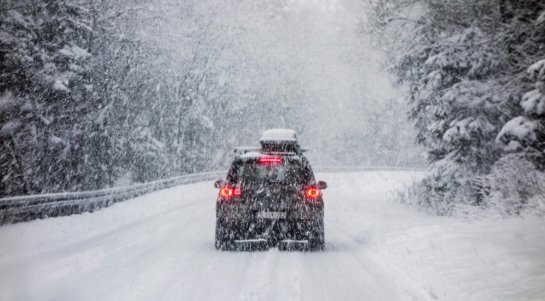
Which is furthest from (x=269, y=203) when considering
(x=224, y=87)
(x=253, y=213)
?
(x=224, y=87)

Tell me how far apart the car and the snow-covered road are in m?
0.40

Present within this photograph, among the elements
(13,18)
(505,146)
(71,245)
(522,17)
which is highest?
(13,18)

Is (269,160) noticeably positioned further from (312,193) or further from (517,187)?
(517,187)

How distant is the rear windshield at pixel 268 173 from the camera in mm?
10234

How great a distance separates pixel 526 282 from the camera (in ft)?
22.8

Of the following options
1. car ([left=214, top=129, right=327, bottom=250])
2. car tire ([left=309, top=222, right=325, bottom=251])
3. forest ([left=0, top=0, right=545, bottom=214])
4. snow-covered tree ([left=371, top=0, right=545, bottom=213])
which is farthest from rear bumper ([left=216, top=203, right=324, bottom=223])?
snow-covered tree ([left=371, top=0, right=545, bottom=213])

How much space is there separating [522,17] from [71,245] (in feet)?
38.9

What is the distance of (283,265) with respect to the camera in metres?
9.12

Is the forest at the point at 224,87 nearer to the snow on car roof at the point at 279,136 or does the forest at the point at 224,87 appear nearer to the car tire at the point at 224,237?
the snow on car roof at the point at 279,136

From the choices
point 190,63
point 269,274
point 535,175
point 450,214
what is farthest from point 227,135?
point 269,274

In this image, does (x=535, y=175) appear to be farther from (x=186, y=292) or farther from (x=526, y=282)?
(x=186, y=292)

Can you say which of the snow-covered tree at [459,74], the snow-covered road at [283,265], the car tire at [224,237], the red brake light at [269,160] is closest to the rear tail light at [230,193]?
the car tire at [224,237]

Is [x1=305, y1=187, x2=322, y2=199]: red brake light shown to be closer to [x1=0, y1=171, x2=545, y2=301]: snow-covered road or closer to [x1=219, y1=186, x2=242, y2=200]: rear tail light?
[x1=0, y1=171, x2=545, y2=301]: snow-covered road

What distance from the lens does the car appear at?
10.1 metres
